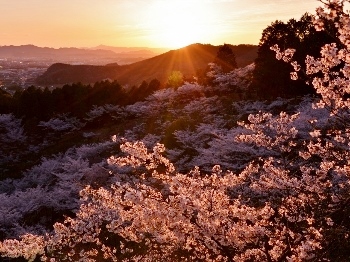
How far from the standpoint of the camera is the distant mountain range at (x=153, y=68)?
88.6m

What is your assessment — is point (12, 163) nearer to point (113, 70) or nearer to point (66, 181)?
point (66, 181)

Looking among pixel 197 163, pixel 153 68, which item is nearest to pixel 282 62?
pixel 197 163

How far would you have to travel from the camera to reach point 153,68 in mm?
96938

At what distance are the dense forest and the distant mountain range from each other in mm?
51055

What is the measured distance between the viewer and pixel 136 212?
6.36m

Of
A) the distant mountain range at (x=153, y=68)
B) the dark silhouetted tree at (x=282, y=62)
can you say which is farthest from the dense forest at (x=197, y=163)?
the distant mountain range at (x=153, y=68)

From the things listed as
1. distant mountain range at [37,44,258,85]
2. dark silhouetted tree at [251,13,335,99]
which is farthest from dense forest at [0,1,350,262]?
distant mountain range at [37,44,258,85]

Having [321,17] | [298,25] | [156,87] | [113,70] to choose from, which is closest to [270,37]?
[298,25]

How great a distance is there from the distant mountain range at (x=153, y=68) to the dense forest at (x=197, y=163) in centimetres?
5105

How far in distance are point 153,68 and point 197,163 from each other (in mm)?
81216

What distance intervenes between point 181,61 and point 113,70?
18599 mm

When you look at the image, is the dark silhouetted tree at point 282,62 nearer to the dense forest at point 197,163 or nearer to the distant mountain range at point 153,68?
the dense forest at point 197,163

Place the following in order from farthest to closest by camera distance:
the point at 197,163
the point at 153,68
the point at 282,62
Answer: the point at 153,68 < the point at 282,62 < the point at 197,163

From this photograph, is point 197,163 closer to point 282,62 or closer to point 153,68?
point 282,62
